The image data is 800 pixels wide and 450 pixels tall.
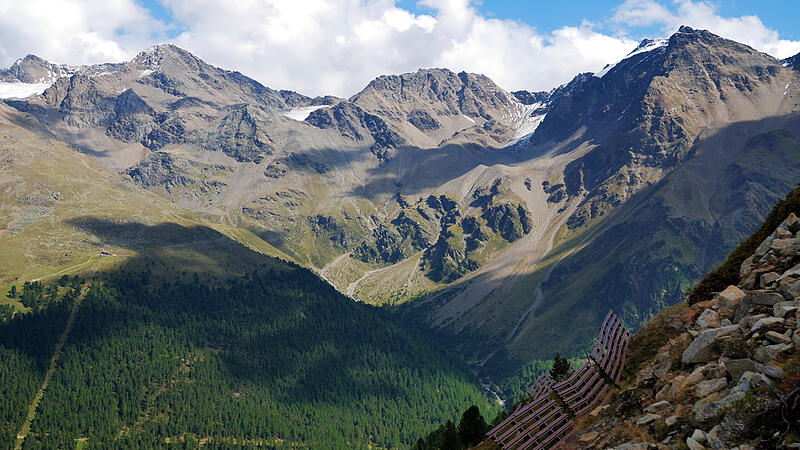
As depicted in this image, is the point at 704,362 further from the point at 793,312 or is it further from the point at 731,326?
the point at 793,312

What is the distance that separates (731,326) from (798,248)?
6.95 metres

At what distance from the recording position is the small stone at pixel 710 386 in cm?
2095

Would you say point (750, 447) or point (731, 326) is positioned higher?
point (731, 326)

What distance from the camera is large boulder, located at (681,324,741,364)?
23.3 meters

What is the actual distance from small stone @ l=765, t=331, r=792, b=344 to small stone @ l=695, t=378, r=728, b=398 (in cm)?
233

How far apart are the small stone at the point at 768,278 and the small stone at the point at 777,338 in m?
5.59

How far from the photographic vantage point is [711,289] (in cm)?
3428

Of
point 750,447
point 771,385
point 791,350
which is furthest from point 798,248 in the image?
point 750,447

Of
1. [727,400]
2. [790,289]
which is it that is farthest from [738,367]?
[790,289]

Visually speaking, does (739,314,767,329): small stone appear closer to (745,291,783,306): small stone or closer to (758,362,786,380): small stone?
(745,291,783,306): small stone

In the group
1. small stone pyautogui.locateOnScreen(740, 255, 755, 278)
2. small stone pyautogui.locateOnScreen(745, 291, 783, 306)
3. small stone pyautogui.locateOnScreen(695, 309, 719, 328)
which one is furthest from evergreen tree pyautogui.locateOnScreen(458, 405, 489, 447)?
small stone pyautogui.locateOnScreen(745, 291, 783, 306)

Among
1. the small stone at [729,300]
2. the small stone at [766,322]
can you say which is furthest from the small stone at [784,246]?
the small stone at [766,322]

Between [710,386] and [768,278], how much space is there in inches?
297

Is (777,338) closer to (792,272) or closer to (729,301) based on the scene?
(792,272)
